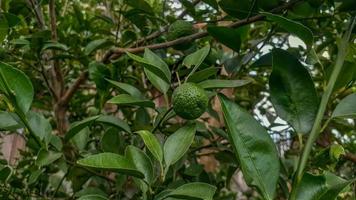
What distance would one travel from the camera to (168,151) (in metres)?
0.67

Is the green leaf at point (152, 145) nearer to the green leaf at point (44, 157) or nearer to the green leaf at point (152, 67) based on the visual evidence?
Result: the green leaf at point (152, 67)

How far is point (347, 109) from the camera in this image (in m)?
0.67

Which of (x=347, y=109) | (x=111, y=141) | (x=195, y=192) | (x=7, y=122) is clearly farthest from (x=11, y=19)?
(x=347, y=109)

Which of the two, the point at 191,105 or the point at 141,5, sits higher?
the point at 141,5

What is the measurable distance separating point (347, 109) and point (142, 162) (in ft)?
0.90

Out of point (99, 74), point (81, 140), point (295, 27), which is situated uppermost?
point (295, 27)

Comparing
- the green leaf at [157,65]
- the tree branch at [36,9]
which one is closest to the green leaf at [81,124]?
the green leaf at [157,65]

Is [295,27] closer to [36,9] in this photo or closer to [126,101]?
[126,101]

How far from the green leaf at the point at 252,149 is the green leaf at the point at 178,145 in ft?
0.27

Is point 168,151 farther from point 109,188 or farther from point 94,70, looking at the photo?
point 109,188

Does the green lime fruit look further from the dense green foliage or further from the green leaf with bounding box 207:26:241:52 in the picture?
the green leaf with bounding box 207:26:241:52

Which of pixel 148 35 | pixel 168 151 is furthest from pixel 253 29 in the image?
pixel 168 151

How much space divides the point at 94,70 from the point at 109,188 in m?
0.33

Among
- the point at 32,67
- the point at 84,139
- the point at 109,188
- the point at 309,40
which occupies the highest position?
the point at 309,40
